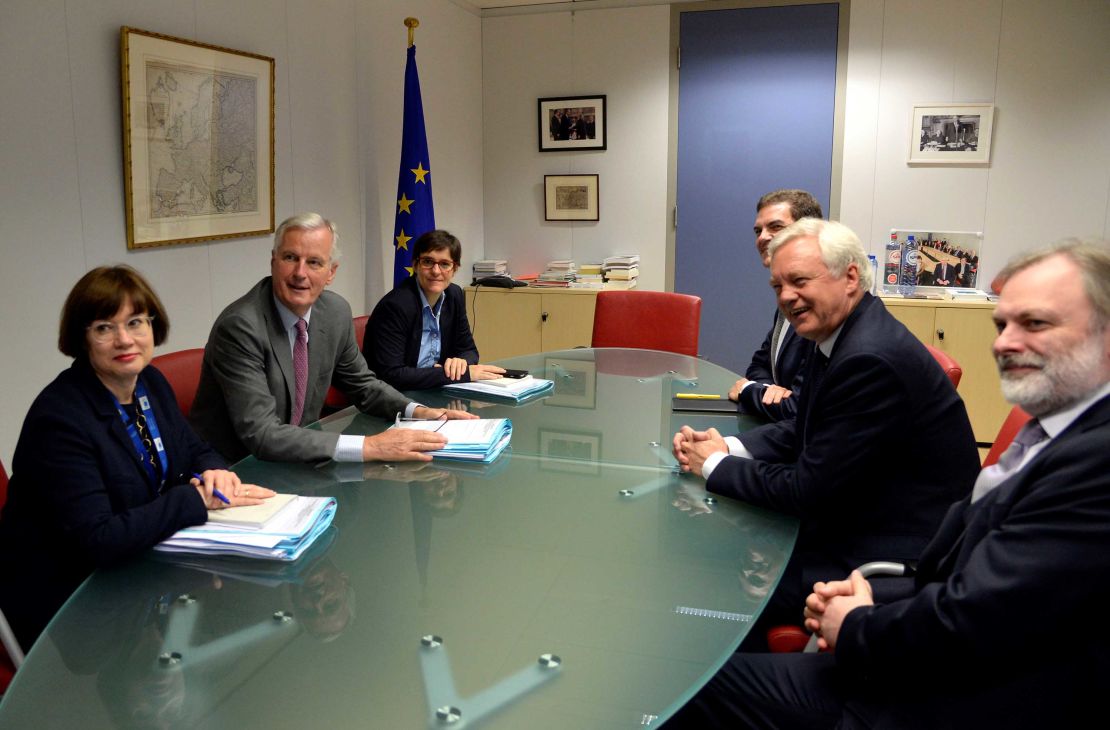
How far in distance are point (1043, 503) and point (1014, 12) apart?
16.0ft

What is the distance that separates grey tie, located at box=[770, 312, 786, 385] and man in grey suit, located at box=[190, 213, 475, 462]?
3.89 ft

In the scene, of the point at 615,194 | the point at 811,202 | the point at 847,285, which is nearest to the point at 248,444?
the point at 847,285

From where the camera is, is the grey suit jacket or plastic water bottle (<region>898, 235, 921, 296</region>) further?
plastic water bottle (<region>898, 235, 921, 296</region>)

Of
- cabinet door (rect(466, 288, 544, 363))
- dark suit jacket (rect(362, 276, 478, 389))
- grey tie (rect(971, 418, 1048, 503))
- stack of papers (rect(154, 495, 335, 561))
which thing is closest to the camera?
grey tie (rect(971, 418, 1048, 503))

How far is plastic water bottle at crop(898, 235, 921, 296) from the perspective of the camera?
5.43 metres

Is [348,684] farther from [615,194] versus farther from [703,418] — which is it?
[615,194]

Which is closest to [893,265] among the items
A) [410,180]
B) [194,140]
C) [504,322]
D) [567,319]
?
[567,319]

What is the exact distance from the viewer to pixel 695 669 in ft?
4.28

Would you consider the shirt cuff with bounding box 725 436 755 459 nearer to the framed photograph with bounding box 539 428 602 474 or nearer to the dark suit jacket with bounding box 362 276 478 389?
the framed photograph with bounding box 539 428 602 474

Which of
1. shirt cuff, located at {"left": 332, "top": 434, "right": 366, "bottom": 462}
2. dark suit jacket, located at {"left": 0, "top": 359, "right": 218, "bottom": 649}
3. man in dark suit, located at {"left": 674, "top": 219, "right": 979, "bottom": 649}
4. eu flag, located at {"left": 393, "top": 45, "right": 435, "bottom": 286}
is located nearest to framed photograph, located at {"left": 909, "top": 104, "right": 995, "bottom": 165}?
eu flag, located at {"left": 393, "top": 45, "right": 435, "bottom": 286}

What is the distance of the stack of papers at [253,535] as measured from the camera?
1.61 m

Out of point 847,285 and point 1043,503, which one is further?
point 847,285

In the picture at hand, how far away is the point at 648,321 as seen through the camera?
4203 millimetres

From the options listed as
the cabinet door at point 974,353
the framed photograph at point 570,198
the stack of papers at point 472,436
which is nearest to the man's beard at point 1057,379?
the stack of papers at point 472,436
